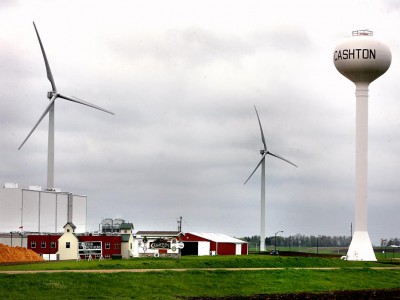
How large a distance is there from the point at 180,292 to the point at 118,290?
198 inches

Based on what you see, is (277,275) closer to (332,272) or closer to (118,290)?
(332,272)

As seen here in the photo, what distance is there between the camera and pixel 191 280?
69.3 meters

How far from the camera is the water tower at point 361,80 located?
364ft

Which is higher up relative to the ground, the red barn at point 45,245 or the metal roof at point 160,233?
the metal roof at point 160,233

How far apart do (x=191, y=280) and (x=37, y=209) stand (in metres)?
64.3

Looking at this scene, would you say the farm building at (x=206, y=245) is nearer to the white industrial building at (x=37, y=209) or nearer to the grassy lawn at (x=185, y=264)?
the white industrial building at (x=37, y=209)

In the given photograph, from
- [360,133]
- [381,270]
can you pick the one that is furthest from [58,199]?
[381,270]

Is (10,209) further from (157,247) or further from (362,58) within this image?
(362,58)

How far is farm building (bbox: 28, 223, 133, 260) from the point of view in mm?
99688

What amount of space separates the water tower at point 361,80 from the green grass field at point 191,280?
1788 centimetres

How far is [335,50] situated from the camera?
373 feet

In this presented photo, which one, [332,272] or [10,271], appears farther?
[332,272]

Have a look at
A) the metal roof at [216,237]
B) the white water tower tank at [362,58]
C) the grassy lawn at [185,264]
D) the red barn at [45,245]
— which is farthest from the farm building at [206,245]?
the white water tower tank at [362,58]

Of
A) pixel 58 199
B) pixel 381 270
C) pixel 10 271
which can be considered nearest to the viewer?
pixel 10 271
